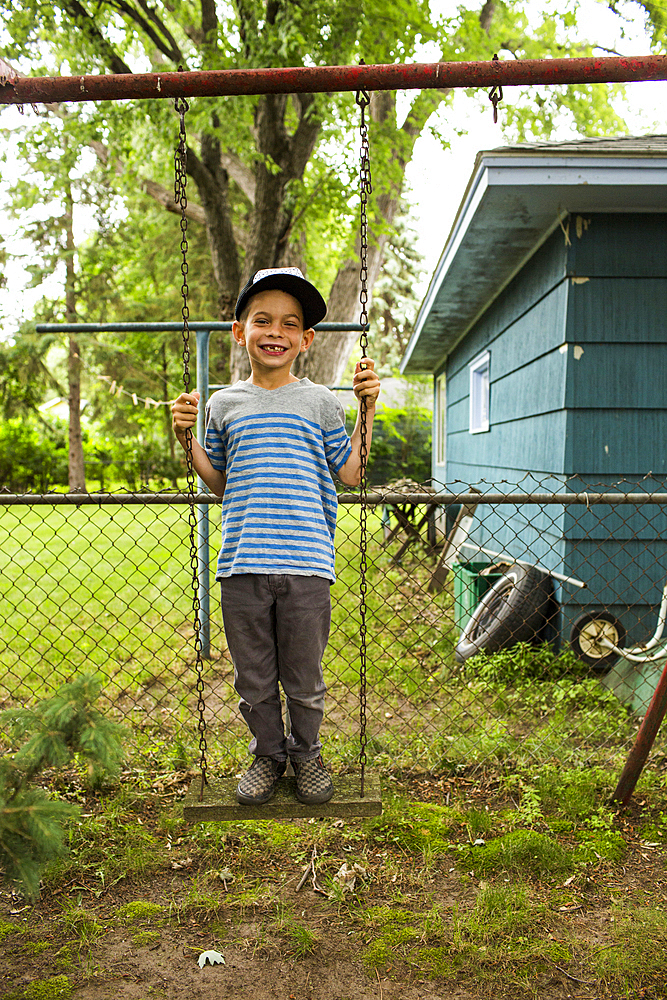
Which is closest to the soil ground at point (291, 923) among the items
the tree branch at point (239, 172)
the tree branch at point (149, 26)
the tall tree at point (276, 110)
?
the tall tree at point (276, 110)

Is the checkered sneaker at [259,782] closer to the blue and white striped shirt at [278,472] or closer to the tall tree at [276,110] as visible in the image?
the blue and white striped shirt at [278,472]

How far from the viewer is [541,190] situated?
383 cm

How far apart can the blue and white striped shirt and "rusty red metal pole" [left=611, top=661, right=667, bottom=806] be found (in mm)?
1388

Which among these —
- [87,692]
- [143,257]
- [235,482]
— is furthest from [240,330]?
[143,257]

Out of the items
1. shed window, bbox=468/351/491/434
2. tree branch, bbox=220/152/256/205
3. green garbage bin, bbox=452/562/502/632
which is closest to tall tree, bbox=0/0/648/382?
tree branch, bbox=220/152/256/205

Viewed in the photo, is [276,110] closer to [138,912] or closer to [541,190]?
[541,190]

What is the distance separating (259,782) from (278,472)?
3.04 feet

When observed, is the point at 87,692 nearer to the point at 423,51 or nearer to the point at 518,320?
the point at 518,320

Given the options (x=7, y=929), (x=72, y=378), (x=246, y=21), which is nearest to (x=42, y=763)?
(x=7, y=929)

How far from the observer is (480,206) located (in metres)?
4.12

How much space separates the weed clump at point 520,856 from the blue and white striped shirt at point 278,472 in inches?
49.3

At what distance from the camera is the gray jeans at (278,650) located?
6.56 ft

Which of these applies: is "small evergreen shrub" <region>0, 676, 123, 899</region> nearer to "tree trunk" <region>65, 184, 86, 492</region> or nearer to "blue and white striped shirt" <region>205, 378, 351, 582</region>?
"blue and white striped shirt" <region>205, 378, 351, 582</region>

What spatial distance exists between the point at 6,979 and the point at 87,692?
979 mm
